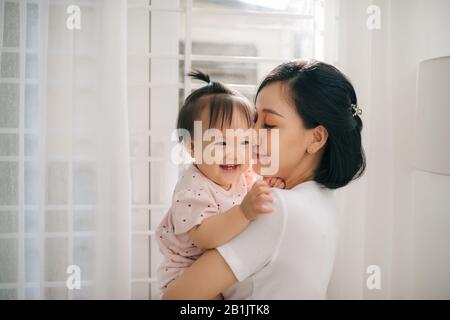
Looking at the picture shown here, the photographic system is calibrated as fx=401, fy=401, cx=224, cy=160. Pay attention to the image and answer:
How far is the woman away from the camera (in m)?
0.85

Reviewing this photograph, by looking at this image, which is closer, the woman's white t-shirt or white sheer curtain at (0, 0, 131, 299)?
the woman's white t-shirt

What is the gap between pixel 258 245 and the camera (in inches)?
33.3

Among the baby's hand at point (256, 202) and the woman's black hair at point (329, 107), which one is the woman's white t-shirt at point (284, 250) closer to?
the baby's hand at point (256, 202)

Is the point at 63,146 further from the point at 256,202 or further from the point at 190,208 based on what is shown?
the point at 256,202

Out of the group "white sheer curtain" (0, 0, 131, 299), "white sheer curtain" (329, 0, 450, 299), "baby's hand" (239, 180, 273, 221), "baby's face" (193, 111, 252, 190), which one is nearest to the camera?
"baby's hand" (239, 180, 273, 221)

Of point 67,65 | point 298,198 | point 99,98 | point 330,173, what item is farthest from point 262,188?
point 67,65

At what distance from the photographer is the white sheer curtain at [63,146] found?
1.40m

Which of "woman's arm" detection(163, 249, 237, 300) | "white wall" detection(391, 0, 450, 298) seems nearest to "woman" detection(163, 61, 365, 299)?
"woman's arm" detection(163, 249, 237, 300)

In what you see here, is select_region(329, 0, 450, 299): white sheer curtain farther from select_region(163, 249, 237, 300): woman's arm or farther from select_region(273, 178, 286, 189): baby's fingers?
select_region(163, 249, 237, 300): woman's arm

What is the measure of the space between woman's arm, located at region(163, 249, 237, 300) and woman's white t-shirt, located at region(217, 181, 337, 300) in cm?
2

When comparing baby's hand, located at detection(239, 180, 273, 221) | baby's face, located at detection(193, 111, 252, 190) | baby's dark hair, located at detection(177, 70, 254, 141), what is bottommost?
baby's hand, located at detection(239, 180, 273, 221)

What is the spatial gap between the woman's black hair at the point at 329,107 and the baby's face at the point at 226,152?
0.13m

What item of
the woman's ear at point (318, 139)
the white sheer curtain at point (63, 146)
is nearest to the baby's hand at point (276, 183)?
the woman's ear at point (318, 139)

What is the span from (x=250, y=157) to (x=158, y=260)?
80cm
